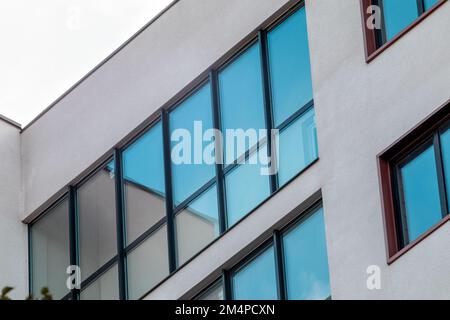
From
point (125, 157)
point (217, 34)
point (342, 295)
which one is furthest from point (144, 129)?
point (342, 295)

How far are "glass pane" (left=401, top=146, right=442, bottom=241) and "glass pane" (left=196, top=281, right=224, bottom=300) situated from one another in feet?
11.9

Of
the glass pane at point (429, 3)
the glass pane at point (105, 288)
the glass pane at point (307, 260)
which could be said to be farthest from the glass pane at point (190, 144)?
the glass pane at point (429, 3)

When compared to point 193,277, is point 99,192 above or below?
above

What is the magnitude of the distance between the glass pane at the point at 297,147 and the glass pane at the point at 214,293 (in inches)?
69.7

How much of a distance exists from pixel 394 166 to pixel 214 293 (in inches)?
147

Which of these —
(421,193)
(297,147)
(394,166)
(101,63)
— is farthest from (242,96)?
(421,193)

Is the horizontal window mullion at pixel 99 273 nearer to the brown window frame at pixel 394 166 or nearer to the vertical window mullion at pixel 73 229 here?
the vertical window mullion at pixel 73 229

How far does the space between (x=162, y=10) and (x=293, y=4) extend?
2.94m

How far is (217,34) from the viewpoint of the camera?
2136 centimetres

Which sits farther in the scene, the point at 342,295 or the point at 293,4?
the point at 293,4

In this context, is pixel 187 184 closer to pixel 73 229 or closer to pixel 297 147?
pixel 297 147

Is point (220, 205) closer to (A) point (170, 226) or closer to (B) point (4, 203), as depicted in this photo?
(A) point (170, 226)

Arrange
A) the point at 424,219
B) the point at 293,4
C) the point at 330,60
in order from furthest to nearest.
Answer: the point at 293,4 < the point at 330,60 < the point at 424,219

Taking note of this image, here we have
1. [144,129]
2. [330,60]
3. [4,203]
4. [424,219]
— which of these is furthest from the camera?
[4,203]
